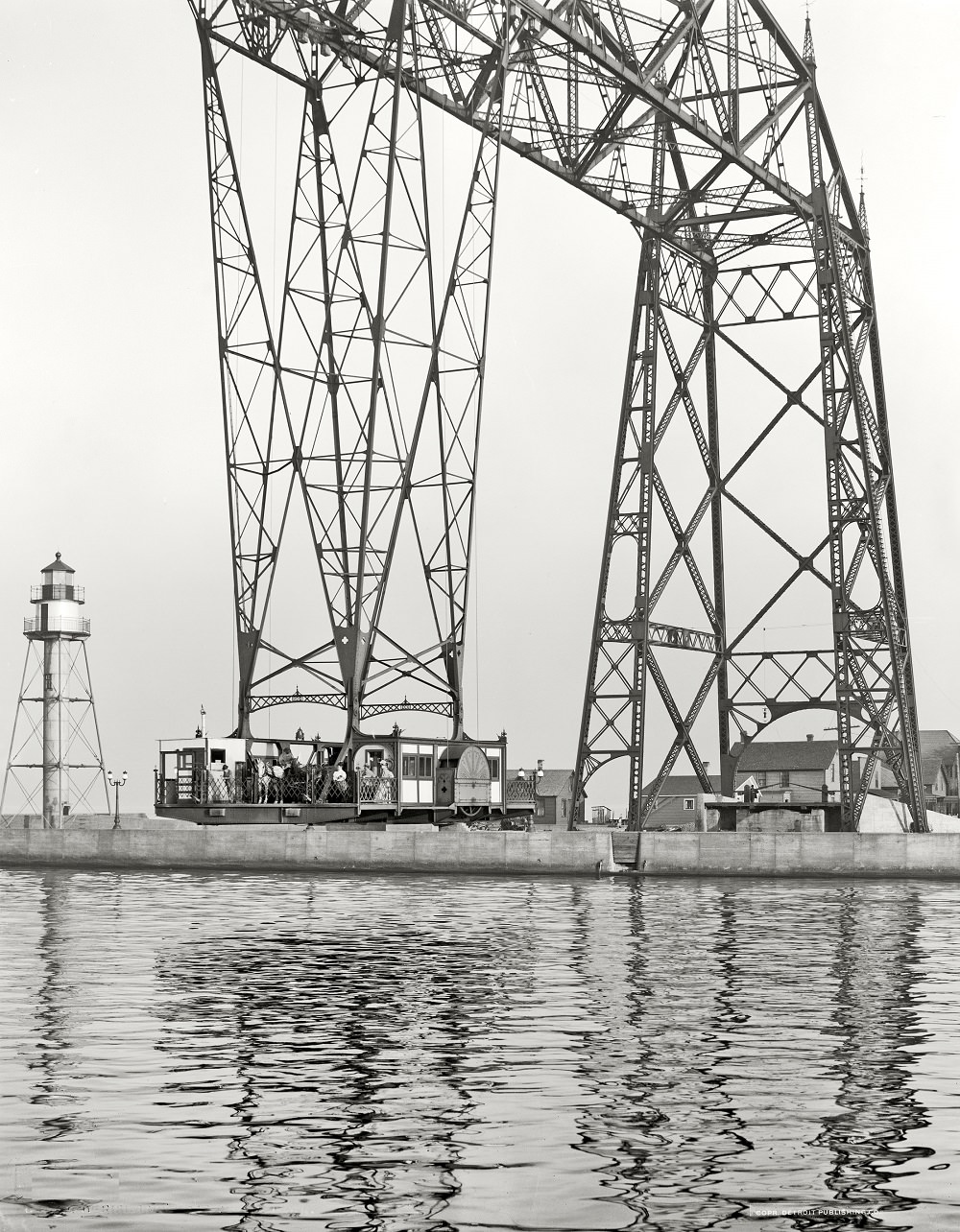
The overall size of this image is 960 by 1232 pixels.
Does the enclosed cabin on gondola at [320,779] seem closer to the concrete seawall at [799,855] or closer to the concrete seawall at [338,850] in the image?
the concrete seawall at [338,850]

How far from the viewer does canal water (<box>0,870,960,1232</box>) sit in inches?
300

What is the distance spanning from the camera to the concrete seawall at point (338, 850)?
37.8 metres

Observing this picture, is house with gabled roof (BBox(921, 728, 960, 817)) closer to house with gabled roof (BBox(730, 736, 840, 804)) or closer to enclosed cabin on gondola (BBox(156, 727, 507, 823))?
house with gabled roof (BBox(730, 736, 840, 804))

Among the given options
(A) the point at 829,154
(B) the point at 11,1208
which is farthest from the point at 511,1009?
(A) the point at 829,154

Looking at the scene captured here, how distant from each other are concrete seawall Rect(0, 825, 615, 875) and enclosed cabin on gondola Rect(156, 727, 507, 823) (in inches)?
29.6

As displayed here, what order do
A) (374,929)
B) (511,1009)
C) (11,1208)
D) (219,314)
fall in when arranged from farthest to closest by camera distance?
(219,314), (374,929), (511,1009), (11,1208)

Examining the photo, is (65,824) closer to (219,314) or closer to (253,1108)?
(219,314)

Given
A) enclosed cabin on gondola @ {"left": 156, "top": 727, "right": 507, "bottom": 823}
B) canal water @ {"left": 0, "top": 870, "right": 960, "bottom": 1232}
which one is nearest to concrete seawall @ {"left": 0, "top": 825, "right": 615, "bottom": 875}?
enclosed cabin on gondola @ {"left": 156, "top": 727, "right": 507, "bottom": 823}

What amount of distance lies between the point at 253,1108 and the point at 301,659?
101ft

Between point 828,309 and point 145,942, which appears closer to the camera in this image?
point 145,942

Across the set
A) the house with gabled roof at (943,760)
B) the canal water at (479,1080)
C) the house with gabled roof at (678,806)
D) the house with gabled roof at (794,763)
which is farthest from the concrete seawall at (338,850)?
the house with gabled roof at (943,760)

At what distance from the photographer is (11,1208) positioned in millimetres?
7453

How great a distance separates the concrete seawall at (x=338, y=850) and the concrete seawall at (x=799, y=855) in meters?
1.41

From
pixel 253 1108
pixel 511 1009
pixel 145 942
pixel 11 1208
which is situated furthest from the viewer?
pixel 145 942
